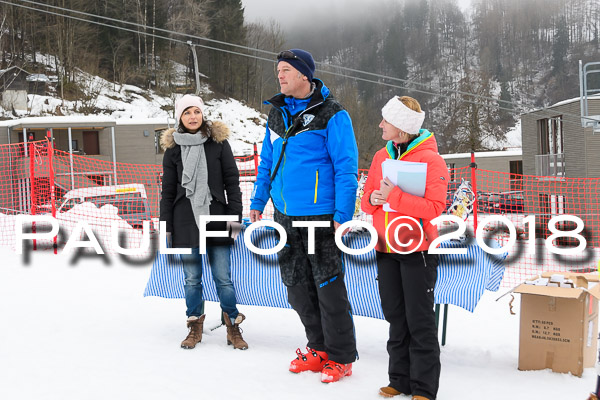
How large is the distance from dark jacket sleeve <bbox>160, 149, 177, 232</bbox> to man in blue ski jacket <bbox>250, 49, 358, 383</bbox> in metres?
0.87

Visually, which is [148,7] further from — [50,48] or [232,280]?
[232,280]

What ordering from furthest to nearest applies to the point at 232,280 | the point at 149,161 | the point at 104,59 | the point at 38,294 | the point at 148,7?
the point at 148,7
the point at 104,59
the point at 149,161
the point at 38,294
the point at 232,280

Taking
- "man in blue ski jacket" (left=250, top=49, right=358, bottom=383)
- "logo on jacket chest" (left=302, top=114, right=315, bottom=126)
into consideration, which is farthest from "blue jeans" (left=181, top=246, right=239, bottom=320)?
"logo on jacket chest" (left=302, top=114, right=315, bottom=126)

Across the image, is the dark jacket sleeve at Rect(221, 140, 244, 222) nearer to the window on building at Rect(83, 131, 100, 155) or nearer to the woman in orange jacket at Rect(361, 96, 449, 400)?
the woman in orange jacket at Rect(361, 96, 449, 400)

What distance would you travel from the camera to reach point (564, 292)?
321 centimetres

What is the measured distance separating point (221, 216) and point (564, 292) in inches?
88.2

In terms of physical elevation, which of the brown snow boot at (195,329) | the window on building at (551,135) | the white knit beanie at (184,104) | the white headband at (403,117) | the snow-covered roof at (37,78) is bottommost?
the brown snow boot at (195,329)

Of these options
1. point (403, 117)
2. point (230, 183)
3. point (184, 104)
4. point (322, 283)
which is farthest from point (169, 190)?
point (403, 117)

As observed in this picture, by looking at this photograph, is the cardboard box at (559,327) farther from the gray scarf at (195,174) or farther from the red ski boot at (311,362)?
the gray scarf at (195,174)

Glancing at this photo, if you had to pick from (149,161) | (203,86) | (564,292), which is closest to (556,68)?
(203,86)

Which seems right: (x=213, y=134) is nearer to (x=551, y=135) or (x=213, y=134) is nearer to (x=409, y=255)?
(x=409, y=255)

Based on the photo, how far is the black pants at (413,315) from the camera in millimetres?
2830

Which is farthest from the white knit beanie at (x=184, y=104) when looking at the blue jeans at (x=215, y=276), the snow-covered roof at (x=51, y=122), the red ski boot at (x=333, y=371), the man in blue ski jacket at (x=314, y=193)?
the snow-covered roof at (x=51, y=122)

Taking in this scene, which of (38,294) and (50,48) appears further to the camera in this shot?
(50,48)
